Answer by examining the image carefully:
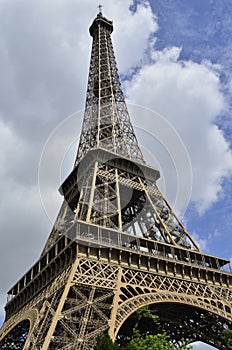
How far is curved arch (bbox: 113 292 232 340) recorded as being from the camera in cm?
2559

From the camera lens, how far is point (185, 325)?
34.3 meters

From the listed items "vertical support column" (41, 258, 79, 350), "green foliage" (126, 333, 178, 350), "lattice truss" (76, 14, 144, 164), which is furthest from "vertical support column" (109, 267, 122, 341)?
"lattice truss" (76, 14, 144, 164)

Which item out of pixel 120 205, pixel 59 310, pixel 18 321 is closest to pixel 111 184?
pixel 120 205

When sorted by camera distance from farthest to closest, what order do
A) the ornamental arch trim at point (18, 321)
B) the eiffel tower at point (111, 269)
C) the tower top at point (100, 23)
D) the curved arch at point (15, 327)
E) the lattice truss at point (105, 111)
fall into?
the tower top at point (100, 23), the lattice truss at point (105, 111), the curved arch at point (15, 327), the ornamental arch trim at point (18, 321), the eiffel tower at point (111, 269)

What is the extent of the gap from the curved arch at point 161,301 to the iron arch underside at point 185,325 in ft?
1.95

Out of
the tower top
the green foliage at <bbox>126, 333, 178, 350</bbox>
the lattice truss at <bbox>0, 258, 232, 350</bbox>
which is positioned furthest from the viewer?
the tower top

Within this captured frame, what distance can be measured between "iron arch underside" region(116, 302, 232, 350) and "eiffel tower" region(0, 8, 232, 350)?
9 cm

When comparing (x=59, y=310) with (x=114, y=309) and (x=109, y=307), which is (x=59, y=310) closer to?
(x=109, y=307)

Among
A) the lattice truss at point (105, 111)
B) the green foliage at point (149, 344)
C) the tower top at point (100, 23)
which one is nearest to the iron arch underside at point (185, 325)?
the green foliage at point (149, 344)

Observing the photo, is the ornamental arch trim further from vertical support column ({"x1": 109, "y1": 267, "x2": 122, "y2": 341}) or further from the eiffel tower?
vertical support column ({"x1": 109, "y1": 267, "x2": 122, "y2": 341})

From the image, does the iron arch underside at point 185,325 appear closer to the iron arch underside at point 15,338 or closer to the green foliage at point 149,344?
the iron arch underside at point 15,338

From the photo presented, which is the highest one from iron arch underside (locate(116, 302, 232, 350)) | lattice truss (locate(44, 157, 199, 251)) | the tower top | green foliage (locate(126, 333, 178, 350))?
the tower top

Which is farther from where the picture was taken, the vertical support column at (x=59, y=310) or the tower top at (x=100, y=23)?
the tower top at (x=100, y=23)

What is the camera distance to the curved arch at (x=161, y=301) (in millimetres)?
25594
